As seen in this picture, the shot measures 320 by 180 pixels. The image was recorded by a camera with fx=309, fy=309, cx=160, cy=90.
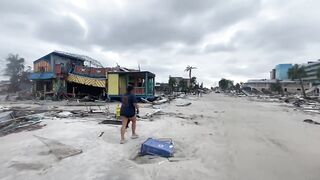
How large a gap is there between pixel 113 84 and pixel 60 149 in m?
25.2

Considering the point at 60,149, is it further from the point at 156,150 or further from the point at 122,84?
the point at 122,84

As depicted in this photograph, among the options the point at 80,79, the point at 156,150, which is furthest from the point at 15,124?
the point at 80,79

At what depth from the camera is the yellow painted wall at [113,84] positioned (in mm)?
31969

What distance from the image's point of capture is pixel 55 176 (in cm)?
530

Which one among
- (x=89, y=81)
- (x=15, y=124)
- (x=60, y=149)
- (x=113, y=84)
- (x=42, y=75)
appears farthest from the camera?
(x=42, y=75)

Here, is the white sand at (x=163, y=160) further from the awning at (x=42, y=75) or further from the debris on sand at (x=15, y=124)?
the awning at (x=42, y=75)

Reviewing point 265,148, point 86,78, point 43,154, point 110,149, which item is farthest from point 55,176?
point 86,78

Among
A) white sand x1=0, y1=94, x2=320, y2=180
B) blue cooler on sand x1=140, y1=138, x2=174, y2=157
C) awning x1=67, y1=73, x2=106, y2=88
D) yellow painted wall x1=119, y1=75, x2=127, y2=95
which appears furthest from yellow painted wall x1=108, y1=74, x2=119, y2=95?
blue cooler on sand x1=140, y1=138, x2=174, y2=157

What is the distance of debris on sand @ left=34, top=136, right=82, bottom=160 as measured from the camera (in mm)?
6586

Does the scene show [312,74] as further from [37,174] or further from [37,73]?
[37,174]

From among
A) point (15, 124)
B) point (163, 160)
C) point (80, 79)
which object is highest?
point (80, 79)

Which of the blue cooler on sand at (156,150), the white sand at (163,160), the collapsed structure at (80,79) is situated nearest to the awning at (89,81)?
the collapsed structure at (80,79)

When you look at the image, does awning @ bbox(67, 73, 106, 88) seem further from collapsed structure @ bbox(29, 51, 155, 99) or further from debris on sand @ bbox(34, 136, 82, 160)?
debris on sand @ bbox(34, 136, 82, 160)

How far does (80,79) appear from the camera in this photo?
34531 millimetres
